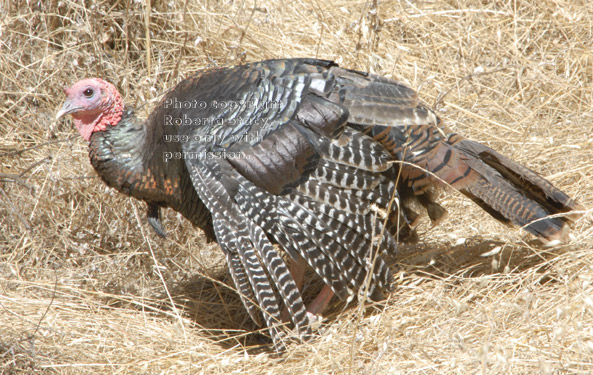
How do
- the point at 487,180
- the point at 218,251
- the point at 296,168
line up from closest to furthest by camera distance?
the point at 296,168
the point at 487,180
the point at 218,251

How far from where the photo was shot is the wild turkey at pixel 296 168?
10.6 ft

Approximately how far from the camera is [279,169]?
10.7 feet

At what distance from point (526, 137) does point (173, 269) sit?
243 cm

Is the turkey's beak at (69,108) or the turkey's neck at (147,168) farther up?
the turkey's beak at (69,108)

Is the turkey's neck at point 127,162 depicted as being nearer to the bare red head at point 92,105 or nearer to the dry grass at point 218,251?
the bare red head at point 92,105

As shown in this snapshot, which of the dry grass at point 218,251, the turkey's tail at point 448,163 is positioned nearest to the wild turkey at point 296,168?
the turkey's tail at point 448,163

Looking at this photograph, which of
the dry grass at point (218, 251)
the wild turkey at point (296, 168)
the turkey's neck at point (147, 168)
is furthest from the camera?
the turkey's neck at point (147, 168)

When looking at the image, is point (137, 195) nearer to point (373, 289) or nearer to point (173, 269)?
point (173, 269)

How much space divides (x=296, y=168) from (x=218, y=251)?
4.63ft

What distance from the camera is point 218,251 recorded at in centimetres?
448

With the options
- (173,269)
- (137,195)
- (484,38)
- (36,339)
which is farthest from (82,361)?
(484,38)

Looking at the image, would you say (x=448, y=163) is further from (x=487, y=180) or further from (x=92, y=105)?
(x=92, y=105)

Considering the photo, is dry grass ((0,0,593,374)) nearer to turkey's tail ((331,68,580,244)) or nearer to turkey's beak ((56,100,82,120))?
turkey's tail ((331,68,580,244))

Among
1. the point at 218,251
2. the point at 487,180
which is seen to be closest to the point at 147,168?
the point at 218,251
